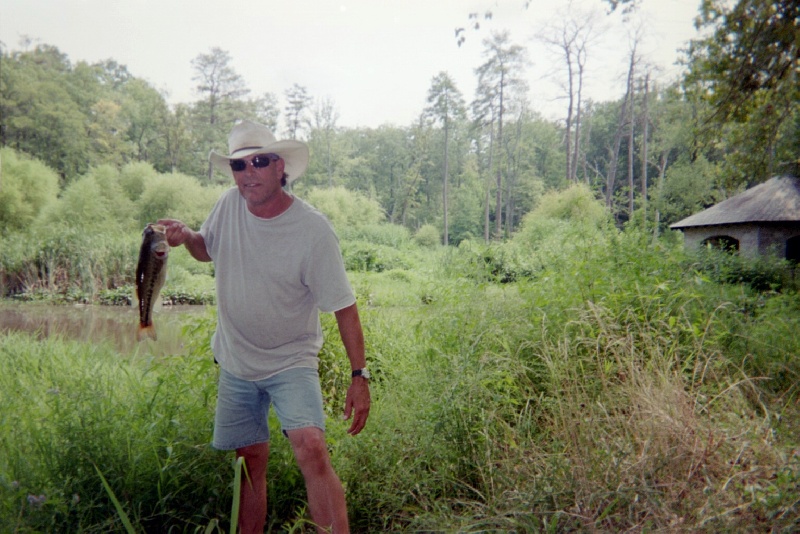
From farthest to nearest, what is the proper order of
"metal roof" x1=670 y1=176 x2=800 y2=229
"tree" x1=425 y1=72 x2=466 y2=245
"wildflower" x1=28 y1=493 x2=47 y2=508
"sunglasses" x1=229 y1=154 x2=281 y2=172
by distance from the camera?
"tree" x1=425 y1=72 x2=466 y2=245 < "metal roof" x1=670 y1=176 x2=800 y2=229 < "sunglasses" x1=229 y1=154 x2=281 y2=172 < "wildflower" x1=28 y1=493 x2=47 y2=508

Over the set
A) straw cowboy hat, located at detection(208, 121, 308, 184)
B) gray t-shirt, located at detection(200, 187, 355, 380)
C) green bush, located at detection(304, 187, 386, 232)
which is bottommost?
gray t-shirt, located at detection(200, 187, 355, 380)

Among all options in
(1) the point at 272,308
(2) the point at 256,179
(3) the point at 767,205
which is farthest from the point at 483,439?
(3) the point at 767,205

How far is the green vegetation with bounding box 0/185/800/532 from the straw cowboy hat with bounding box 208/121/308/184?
133cm

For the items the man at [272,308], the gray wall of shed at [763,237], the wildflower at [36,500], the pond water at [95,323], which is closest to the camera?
the wildflower at [36,500]

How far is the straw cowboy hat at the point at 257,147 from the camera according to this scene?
2014 mm

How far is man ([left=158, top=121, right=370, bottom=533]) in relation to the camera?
1.89 metres

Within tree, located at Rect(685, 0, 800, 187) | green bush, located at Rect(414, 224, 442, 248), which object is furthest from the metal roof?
green bush, located at Rect(414, 224, 442, 248)

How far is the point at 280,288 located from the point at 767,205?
1080 cm

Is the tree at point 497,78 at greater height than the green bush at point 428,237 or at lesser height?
greater

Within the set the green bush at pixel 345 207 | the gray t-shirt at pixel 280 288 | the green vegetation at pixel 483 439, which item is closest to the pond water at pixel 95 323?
the green vegetation at pixel 483 439

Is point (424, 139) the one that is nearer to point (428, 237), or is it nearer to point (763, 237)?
point (428, 237)

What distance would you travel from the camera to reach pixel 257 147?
2.06 meters

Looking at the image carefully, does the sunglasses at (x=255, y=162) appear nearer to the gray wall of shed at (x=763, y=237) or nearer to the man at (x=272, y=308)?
the man at (x=272, y=308)

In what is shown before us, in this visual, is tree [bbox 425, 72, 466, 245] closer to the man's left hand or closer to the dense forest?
the dense forest
